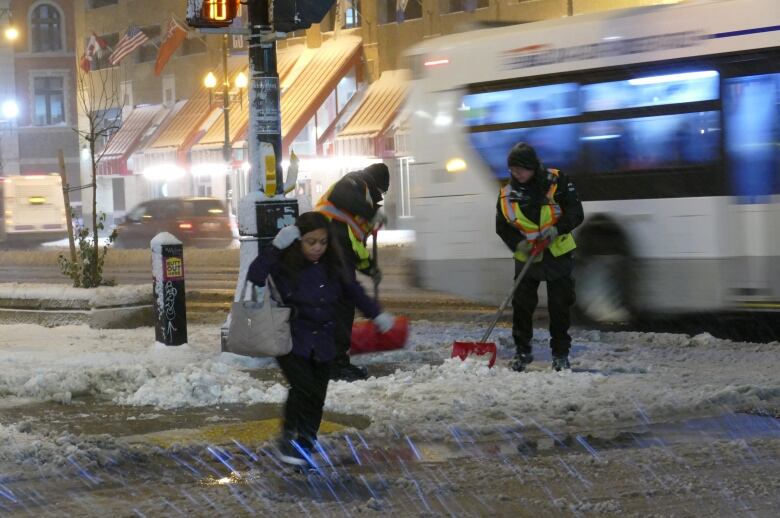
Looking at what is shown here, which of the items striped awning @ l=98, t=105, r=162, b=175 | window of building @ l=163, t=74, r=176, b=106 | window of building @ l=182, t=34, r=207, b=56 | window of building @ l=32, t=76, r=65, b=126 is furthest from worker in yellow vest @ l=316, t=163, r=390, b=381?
window of building @ l=32, t=76, r=65, b=126

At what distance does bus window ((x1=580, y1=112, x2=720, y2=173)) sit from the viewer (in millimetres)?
12211

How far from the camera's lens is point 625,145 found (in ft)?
41.9

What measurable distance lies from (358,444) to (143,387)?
88.6 inches

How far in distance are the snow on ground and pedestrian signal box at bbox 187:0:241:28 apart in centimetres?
264

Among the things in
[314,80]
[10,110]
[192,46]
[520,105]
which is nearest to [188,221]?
[314,80]

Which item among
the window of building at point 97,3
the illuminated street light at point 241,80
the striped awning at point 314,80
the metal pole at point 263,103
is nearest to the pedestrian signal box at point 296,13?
the metal pole at point 263,103

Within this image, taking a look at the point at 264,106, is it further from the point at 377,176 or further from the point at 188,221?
the point at 188,221

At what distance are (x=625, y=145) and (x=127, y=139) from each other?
135ft

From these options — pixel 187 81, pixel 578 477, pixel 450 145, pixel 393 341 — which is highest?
pixel 187 81

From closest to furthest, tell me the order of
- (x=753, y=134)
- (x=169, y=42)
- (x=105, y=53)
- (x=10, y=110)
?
(x=753, y=134) → (x=169, y=42) → (x=105, y=53) → (x=10, y=110)

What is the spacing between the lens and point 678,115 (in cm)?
1239

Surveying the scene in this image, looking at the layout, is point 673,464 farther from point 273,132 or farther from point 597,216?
point 597,216

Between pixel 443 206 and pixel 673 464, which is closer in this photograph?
pixel 673 464

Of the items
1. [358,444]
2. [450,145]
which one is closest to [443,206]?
[450,145]
